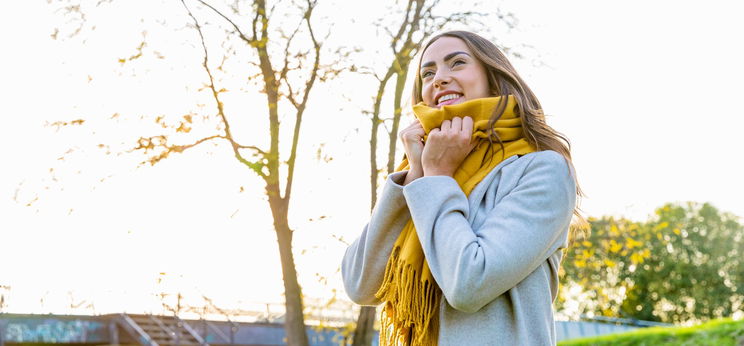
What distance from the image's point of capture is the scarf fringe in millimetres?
1783

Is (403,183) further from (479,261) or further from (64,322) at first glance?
(64,322)

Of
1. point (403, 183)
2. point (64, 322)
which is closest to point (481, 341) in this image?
point (403, 183)

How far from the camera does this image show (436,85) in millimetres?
2127

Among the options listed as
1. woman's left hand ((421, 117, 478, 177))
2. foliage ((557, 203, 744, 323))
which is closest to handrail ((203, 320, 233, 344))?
woman's left hand ((421, 117, 478, 177))

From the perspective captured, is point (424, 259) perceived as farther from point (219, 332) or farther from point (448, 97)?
point (219, 332)

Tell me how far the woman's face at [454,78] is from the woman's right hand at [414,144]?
13 centimetres

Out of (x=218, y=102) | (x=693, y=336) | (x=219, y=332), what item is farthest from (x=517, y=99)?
(x=219, y=332)

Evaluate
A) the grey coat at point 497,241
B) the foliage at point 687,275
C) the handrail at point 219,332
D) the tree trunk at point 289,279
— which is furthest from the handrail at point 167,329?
the foliage at point 687,275

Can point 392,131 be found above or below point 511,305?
above

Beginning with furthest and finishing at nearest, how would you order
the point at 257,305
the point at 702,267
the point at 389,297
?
the point at 702,267
the point at 257,305
the point at 389,297

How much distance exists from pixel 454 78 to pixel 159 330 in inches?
604

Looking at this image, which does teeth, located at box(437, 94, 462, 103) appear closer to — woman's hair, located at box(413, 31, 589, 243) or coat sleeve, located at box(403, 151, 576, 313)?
woman's hair, located at box(413, 31, 589, 243)

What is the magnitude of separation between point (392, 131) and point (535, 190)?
5562mm

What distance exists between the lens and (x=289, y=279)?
7188 mm
